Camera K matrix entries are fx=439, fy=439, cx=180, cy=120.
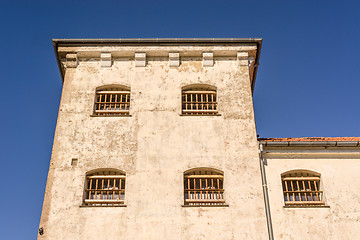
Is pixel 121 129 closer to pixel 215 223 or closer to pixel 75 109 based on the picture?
pixel 75 109

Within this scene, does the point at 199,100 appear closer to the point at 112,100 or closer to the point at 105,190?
the point at 112,100

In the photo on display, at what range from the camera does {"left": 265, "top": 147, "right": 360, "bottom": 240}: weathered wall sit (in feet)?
51.2

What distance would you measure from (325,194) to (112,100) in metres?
9.57

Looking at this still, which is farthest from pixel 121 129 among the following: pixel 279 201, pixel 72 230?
pixel 279 201

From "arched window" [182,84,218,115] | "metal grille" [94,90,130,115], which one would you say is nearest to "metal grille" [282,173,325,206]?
"arched window" [182,84,218,115]

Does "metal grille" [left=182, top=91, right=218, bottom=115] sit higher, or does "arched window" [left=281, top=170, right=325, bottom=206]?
"metal grille" [left=182, top=91, right=218, bottom=115]

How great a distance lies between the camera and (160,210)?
16.0m

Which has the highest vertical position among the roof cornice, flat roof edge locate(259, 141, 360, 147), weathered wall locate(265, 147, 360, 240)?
the roof cornice

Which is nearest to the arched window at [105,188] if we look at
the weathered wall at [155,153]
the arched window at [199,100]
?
the weathered wall at [155,153]

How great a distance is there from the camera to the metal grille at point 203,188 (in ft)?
53.9

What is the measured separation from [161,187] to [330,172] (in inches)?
257

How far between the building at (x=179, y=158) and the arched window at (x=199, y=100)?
1.8 inches

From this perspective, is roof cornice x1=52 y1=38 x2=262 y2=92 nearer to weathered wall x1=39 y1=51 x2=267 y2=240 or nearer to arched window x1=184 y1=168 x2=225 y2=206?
weathered wall x1=39 y1=51 x2=267 y2=240

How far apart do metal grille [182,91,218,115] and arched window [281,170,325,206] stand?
414 cm
